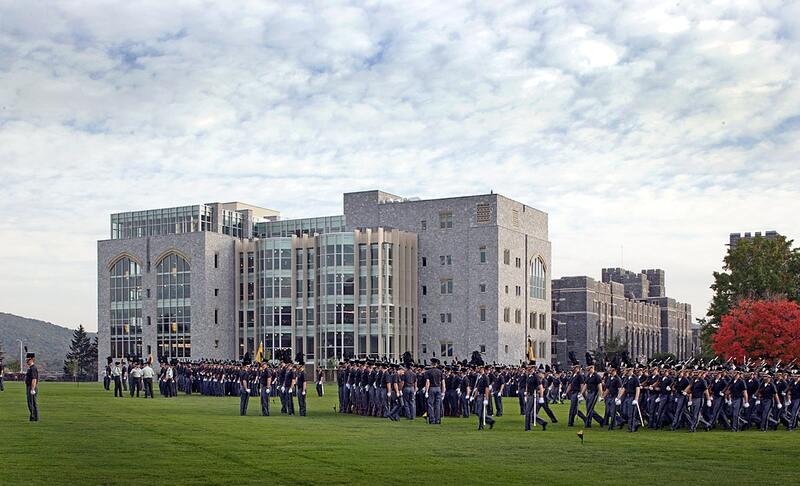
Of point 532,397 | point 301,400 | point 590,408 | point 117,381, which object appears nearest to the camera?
point 532,397

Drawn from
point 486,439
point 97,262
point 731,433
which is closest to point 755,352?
point 731,433

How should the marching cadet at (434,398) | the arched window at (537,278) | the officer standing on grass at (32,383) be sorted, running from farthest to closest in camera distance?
the arched window at (537,278) < the marching cadet at (434,398) < the officer standing on grass at (32,383)

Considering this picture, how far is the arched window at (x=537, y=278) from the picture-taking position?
10769 cm

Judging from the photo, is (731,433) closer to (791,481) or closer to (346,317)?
(791,481)

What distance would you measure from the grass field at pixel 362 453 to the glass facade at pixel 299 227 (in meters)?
82.7

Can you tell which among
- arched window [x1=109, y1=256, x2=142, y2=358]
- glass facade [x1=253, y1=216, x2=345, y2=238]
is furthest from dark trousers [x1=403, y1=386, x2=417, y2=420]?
glass facade [x1=253, y1=216, x2=345, y2=238]

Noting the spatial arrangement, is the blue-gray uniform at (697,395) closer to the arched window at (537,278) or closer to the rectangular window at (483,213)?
the rectangular window at (483,213)

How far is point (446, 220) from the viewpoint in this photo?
104812mm

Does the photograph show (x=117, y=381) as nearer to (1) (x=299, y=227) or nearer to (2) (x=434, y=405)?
(2) (x=434, y=405)

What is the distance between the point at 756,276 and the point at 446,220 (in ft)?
120

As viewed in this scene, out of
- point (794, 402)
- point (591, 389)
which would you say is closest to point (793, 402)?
point (794, 402)

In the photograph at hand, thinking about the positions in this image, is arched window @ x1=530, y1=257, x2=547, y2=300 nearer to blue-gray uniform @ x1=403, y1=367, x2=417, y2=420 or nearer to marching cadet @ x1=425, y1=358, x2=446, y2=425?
blue-gray uniform @ x1=403, y1=367, x2=417, y2=420

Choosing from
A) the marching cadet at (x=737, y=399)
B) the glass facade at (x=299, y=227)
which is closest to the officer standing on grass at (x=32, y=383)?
the marching cadet at (x=737, y=399)

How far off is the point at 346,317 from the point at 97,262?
30.3m
